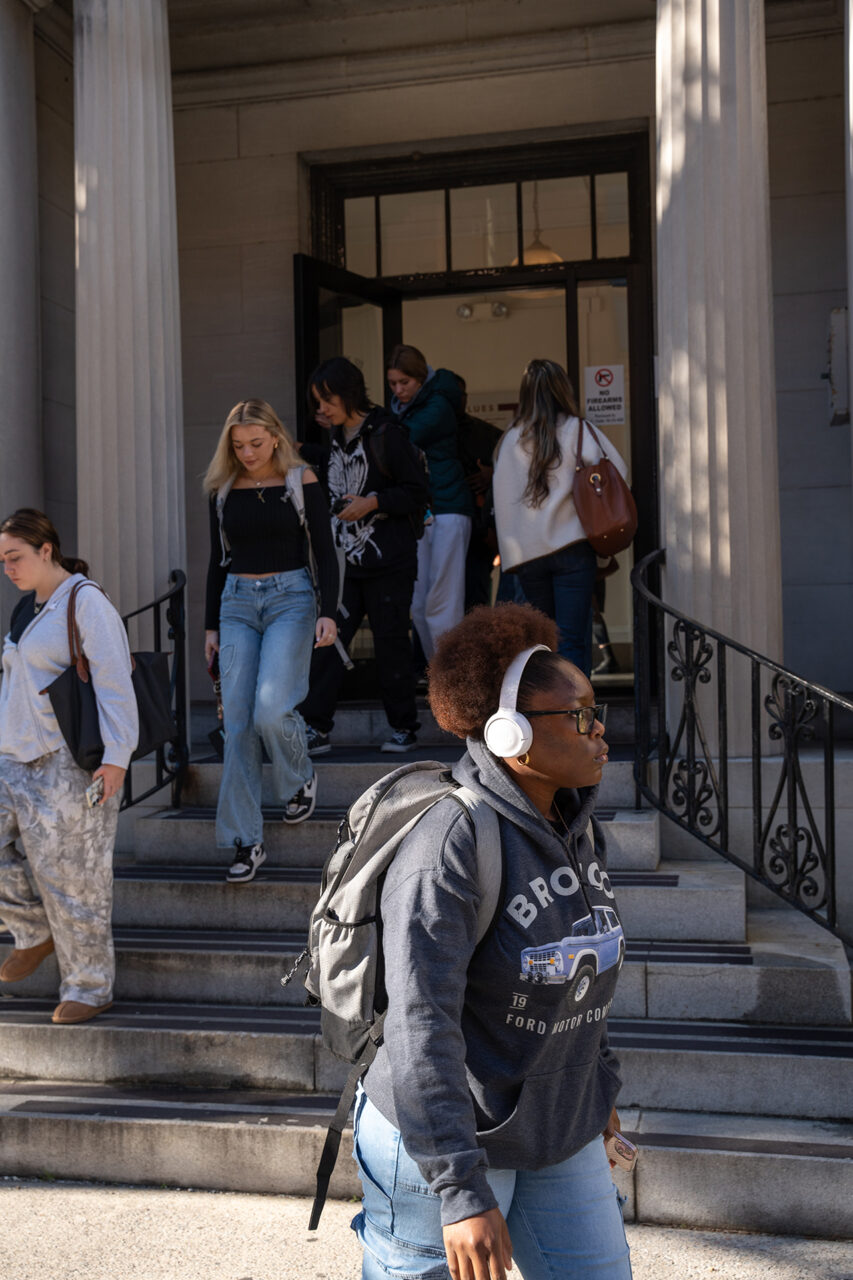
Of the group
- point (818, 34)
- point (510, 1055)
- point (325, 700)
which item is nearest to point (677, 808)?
point (325, 700)

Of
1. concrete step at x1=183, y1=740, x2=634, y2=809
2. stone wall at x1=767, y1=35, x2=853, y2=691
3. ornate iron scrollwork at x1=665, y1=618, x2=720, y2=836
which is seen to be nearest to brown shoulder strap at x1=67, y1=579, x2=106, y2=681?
concrete step at x1=183, y1=740, x2=634, y2=809

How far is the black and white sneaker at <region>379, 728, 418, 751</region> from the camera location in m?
6.79

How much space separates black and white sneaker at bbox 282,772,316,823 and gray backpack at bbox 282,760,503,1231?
3.55 meters

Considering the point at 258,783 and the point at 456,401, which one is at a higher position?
the point at 456,401

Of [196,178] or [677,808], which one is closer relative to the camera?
[677,808]

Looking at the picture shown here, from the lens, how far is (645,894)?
5.37m

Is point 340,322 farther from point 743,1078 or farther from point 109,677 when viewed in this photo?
point 743,1078

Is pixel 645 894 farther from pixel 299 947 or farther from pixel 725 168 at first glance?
pixel 725 168

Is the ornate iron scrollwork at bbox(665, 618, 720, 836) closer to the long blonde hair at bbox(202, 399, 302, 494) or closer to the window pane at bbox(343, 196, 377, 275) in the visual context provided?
the long blonde hair at bbox(202, 399, 302, 494)

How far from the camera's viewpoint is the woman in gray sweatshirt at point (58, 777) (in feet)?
16.4

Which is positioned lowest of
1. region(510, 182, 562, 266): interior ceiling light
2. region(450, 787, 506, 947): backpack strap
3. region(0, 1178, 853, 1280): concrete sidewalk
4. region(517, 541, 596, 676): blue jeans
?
region(0, 1178, 853, 1280): concrete sidewalk

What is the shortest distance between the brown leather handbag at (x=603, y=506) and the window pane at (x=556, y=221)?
10.6ft

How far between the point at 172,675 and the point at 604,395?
3890 mm

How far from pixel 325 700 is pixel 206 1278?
354cm
